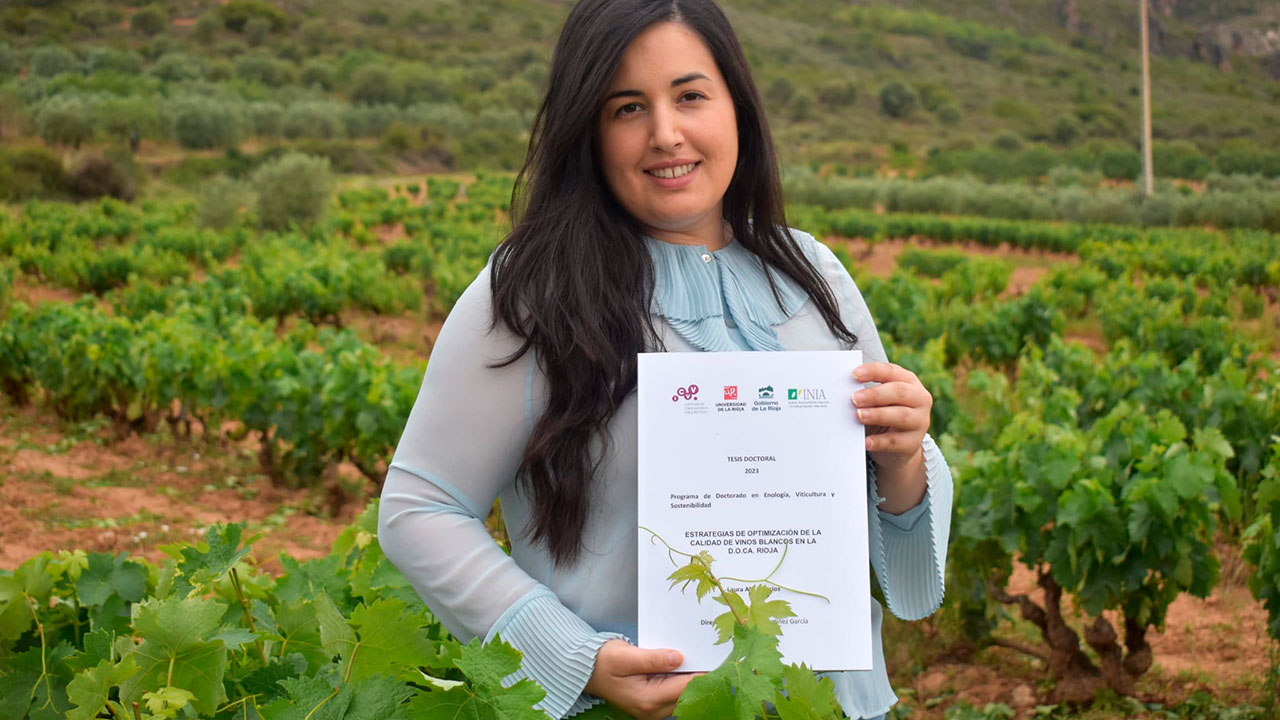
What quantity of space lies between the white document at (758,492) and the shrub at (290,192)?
31625 millimetres

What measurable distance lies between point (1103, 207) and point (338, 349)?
34.0m

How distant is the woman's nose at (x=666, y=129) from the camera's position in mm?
1563

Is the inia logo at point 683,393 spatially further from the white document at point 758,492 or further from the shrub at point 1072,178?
the shrub at point 1072,178

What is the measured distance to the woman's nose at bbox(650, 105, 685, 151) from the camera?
1.56 metres

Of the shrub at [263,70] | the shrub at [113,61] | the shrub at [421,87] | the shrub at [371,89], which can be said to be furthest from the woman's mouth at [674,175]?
the shrub at [263,70]

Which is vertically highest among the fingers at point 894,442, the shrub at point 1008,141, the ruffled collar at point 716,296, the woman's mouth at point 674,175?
the woman's mouth at point 674,175

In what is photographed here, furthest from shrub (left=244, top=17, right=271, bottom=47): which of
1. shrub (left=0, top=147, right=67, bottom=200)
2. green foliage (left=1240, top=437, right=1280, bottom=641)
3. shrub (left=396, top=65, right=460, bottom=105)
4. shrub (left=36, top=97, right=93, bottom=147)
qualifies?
green foliage (left=1240, top=437, right=1280, bottom=641)

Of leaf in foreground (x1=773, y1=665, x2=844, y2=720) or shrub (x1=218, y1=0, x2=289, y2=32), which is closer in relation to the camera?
leaf in foreground (x1=773, y1=665, x2=844, y2=720)

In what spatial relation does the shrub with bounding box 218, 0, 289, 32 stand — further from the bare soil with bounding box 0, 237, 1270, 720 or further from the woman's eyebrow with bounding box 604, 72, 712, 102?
the woman's eyebrow with bounding box 604, 72, 712, 102

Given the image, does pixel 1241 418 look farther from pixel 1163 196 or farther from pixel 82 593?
pixel 1163 196

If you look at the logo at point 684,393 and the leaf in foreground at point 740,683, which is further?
the logo at point 684,393

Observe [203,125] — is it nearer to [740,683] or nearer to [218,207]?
[218,207]

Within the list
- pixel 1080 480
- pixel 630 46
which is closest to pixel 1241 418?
pixel 1080 480

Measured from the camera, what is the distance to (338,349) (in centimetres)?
784
